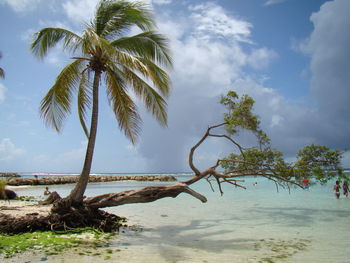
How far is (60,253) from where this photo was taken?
653 centimetres

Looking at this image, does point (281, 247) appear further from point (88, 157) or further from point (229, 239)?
point (88, 157)

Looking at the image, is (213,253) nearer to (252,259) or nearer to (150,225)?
(252,259)

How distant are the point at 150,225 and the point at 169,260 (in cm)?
475

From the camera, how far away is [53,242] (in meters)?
7.42

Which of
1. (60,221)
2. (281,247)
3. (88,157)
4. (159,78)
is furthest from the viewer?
(159,78)

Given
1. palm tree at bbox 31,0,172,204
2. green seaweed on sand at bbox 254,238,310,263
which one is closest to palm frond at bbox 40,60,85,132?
palm tree at bbox 31,0,172,204

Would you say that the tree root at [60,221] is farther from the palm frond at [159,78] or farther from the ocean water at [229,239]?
the palm frond at [159,78]

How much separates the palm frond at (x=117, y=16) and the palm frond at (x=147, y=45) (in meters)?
0.64

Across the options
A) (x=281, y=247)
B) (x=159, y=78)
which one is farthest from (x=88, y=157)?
(x=281, y=247)

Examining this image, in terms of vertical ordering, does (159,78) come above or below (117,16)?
below

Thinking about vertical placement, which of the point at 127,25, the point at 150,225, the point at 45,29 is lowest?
the point at 150,225

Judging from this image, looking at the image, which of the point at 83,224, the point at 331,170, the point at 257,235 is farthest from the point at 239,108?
the point at 83,224

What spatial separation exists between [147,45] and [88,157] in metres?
4.45

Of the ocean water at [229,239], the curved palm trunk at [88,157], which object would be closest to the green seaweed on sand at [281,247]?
the ocean water at [229,239]
